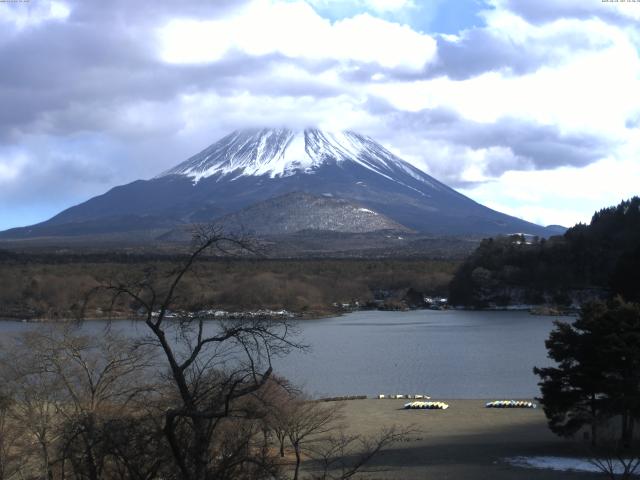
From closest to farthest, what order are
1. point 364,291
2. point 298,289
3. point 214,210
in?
point 298,289 < point 364,291 < point 214,210

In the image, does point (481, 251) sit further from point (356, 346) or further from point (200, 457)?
point (200, 457)

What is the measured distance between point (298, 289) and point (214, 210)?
98.7m

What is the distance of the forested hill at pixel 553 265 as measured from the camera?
2697 inches

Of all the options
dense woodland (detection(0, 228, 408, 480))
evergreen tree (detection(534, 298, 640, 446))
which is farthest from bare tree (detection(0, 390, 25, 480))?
evergreen tree (detection(534, 298, 640, 446))

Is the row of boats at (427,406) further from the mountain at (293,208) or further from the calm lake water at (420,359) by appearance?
the mountain at (293,208)

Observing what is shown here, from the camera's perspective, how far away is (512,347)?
39406 mm

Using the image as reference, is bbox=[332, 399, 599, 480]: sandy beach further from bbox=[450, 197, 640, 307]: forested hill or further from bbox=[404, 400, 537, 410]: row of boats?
bbox=[450, 197, 640, 307]: forested hill

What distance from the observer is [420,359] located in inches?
1411

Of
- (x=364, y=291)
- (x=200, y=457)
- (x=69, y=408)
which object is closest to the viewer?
(x=200, y=457)

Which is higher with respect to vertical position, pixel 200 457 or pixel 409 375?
pixel 200 457

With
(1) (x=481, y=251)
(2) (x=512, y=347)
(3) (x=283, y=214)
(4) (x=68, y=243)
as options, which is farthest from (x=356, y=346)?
(3) (x=283, y=214)

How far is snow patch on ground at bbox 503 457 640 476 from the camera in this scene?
14969 millimetres

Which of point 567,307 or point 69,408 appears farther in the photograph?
point 567,307

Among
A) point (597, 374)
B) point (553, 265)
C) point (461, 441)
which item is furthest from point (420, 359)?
point (553, 265)
